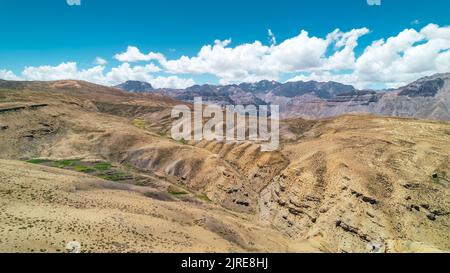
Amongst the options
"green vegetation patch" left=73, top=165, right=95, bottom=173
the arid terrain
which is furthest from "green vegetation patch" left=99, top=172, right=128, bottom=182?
"green vegetation patch" left=73, top=165, right=95, bottom=173

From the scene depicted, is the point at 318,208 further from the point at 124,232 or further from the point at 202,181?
the point at 124,232

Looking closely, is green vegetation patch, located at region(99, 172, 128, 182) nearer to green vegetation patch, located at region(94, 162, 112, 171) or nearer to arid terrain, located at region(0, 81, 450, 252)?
arid terrain, located at region(0, 81, 450, 252)

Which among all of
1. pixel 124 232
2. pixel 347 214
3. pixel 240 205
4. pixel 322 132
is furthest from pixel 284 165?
pixel 124 232

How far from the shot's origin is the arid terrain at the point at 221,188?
44750mm

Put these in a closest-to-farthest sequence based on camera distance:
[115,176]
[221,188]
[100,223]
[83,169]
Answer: [100,223]
[221,188]
[115,176]
[83,169]

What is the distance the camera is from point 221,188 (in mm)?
103250

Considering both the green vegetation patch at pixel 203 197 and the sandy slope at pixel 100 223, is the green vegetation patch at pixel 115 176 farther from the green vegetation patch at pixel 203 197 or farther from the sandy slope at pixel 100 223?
the sandy slope at pixel 100 223

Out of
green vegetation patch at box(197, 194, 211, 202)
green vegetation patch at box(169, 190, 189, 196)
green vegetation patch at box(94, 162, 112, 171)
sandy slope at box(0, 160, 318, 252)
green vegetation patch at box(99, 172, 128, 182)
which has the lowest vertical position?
green vegetation patch at box(197, 194, 211, 202)

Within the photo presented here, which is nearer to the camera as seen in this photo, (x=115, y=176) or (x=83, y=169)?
(x=115, y=176)

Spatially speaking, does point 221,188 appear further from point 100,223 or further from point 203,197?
point 100,223

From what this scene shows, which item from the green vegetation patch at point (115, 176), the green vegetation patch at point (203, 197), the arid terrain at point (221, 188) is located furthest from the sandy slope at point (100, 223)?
the green vegetation patch at point (115, 176)

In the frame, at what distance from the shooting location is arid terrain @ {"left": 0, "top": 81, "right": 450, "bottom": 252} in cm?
4475

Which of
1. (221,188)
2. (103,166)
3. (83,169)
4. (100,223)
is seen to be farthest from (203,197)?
(100,223)

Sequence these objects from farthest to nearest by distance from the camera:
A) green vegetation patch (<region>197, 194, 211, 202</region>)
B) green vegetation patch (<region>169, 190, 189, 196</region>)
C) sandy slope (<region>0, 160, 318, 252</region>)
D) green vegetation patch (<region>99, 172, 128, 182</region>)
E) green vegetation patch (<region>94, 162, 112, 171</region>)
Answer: green vegetation patch (<region>94, 162, 112, 171</region>) < green vegetation patch (<region>99, 172, 128, 182</region>) < green vegetation patch (<region>197, 194, 211, 202</region>) < green vegetation patch (<region>169, 190, 189, 196</region>) < sandy slope (<region>0, 160, 318, 252</region>)
